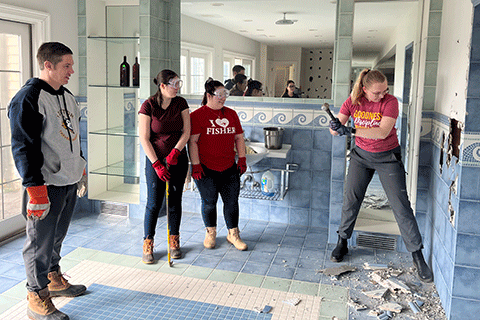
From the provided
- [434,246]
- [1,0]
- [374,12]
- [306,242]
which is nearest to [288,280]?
[306,242]

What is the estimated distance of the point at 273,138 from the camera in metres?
3.91

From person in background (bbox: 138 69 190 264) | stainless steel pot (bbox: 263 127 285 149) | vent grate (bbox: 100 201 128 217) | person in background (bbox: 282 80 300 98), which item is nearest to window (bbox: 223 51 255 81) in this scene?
person in background (bbox: 282 80 300 98)

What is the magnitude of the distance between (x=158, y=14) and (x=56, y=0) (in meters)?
0.91

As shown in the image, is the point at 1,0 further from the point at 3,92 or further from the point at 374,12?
the point at 374,12

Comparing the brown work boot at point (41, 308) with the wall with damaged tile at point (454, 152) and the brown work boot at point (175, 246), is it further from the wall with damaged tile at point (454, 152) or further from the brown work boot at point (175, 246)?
the wall with damaged tile at point (454, 152)

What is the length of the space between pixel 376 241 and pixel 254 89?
5.71 feet

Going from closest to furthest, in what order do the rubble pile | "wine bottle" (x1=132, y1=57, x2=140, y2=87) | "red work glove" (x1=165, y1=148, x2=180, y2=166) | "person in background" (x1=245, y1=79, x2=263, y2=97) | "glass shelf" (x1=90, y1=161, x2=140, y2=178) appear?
the rubble pile
"red work glove" (x1=165, y1=148, x2=180, y2=166)
"person in background" (x1=245, y1=79, x2=263, y2=97)
"wine bottle" (x1=132, y1=57, x2=140, y2=87)
"glass shelf" (x1=90, y1=161, x2=140, y2=178)

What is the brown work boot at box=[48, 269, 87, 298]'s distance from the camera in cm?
282

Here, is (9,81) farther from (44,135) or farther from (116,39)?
(44,135)

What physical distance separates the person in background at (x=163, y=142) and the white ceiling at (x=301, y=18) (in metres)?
1.23

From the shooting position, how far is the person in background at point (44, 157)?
7.57 feet

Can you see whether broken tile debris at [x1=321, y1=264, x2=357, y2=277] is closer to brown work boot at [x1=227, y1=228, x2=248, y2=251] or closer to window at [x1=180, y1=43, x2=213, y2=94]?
brown work boot at [x1=227, y1=228, x2=248, y2=251]

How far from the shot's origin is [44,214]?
2377mm

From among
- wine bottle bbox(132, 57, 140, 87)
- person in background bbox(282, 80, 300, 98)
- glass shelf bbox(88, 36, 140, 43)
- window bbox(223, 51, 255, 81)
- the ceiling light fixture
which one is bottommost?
person in background bbox(282, 80, 300, 98)
